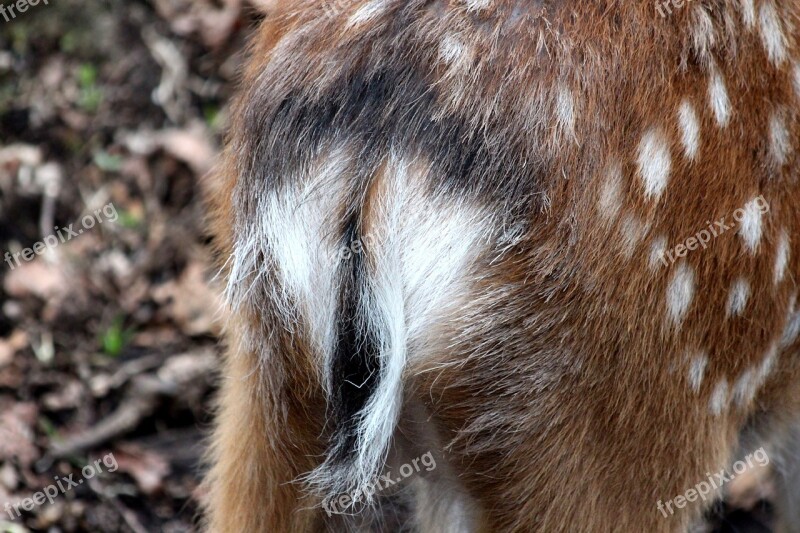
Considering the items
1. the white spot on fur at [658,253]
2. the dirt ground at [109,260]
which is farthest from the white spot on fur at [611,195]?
the dirt ground at [109,260]

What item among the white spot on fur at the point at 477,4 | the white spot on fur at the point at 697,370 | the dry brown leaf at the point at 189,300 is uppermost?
the white spot on fur at the point at 477,4

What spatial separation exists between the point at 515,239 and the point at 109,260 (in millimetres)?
2730

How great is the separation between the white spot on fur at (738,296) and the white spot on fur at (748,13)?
1.86 feet

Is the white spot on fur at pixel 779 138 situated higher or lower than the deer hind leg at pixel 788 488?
higher

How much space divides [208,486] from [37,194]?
78.6 inches

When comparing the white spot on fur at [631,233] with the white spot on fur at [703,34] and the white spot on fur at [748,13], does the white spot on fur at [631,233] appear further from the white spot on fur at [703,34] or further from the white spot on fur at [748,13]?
the white spot on fur at [748,13]

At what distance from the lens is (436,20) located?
1.87 m

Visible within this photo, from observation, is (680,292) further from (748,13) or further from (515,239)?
(748,13)

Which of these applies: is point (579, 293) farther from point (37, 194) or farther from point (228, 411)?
point (37, 194)

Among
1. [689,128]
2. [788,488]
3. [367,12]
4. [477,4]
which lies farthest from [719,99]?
[788,488]

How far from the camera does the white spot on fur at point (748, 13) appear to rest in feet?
6.80

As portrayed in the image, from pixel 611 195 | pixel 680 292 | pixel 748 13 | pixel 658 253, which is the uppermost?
pixel 748 13

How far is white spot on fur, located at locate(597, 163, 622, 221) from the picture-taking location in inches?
73.6

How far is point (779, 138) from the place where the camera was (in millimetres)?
2125
